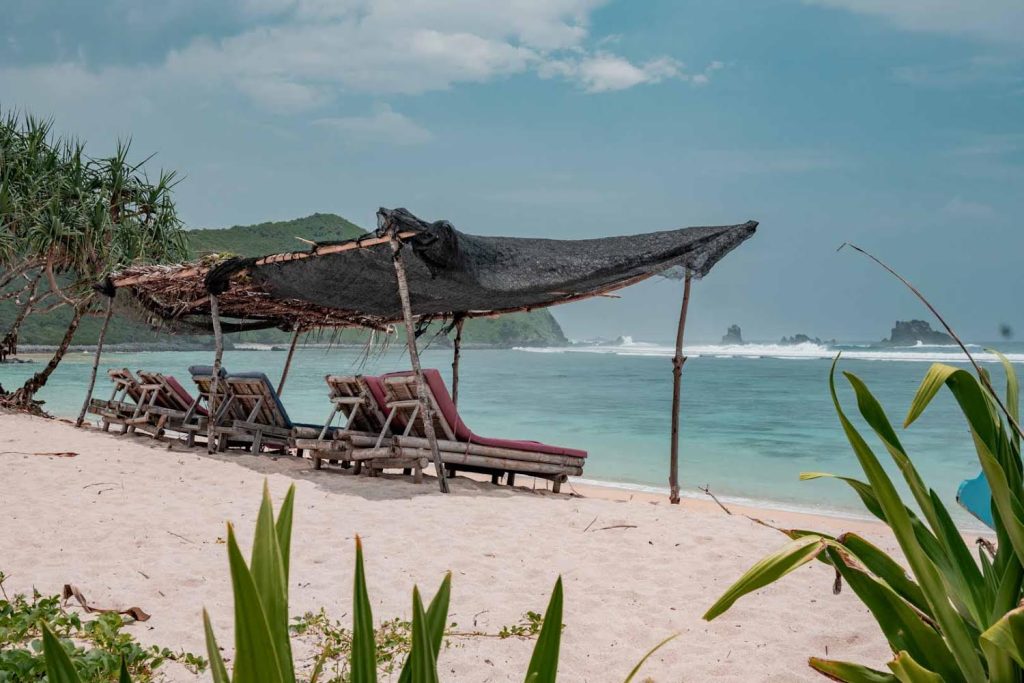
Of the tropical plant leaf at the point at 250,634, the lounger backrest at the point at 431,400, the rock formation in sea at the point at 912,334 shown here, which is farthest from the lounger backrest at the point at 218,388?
the rock formation in sea at the point at 912,334

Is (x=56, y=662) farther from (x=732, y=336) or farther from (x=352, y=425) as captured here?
(x=732, y=336)

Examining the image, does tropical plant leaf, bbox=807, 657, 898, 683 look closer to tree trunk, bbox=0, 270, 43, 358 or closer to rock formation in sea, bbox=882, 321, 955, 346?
tree trunk, bbox=0, 270, 43, 358

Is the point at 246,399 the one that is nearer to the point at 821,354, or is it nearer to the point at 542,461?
the point at 542,461

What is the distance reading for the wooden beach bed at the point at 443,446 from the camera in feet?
20.3

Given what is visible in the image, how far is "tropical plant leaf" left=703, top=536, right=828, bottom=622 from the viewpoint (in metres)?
1.03

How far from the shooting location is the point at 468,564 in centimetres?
402

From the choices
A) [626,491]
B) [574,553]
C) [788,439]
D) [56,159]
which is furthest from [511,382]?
[574,553]

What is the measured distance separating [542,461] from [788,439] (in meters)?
10.6

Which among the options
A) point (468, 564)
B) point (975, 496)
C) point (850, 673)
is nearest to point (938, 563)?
point (850, 673)

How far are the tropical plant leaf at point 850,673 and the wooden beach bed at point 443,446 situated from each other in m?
4.61

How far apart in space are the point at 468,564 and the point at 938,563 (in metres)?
2.81

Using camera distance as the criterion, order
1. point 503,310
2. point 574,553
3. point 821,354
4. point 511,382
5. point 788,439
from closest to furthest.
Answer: point 574,553 < point 503,310 < point 788,439 < point 511,382 < point 821,354

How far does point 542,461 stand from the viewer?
256 inches

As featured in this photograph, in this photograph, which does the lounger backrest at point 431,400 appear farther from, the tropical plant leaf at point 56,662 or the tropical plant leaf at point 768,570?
the tropical plant leaf at point 56,662
